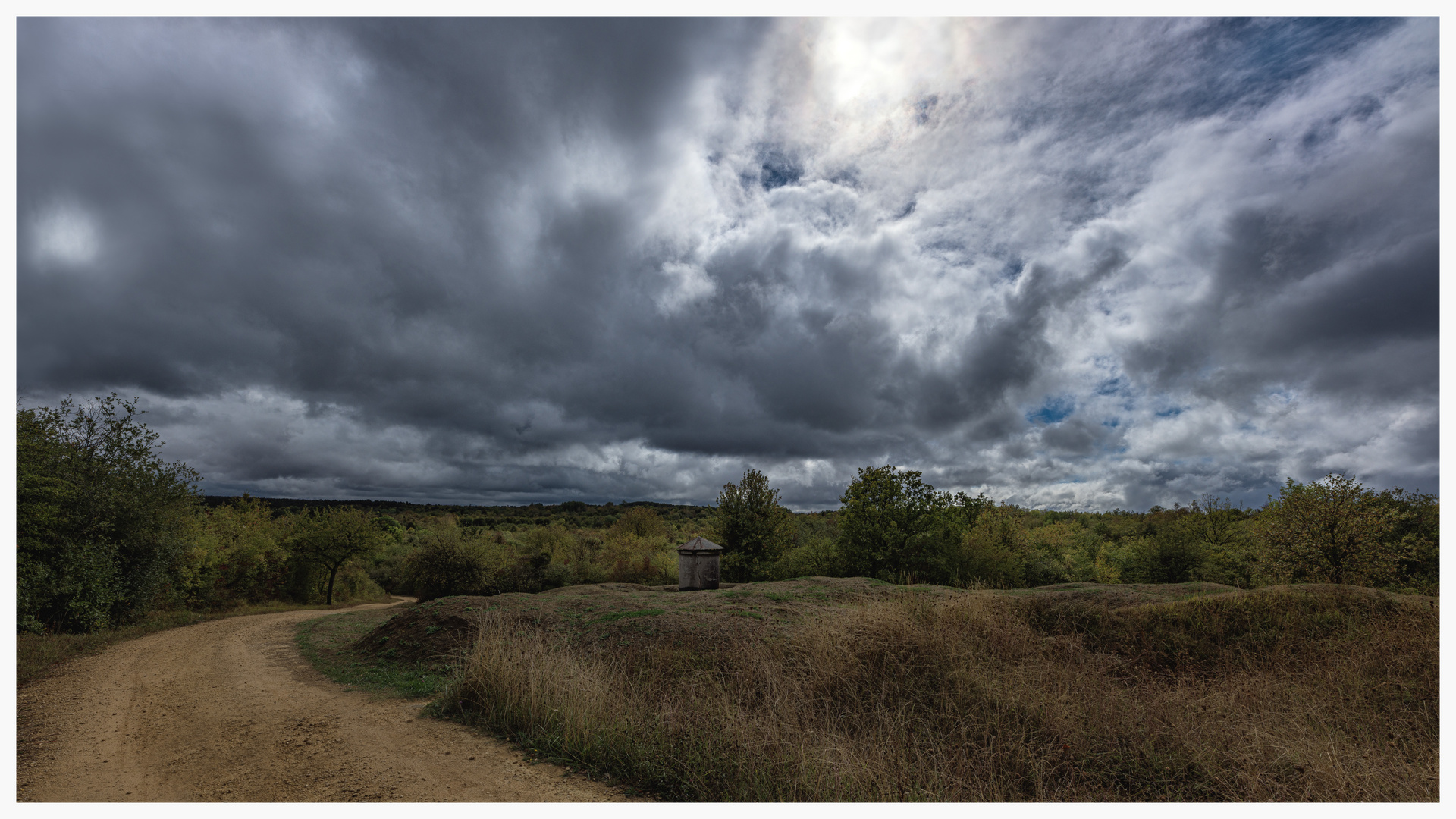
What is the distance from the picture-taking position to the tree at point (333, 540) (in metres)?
30.0

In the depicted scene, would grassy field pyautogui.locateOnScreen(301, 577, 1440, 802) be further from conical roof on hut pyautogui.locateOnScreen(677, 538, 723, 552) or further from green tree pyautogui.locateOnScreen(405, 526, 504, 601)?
green tree pyautogui.locateOnScreen(405, 526, 504, 601)

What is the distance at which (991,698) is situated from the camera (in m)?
6.75

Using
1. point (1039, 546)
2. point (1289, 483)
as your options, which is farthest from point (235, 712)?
point (1039, 546)

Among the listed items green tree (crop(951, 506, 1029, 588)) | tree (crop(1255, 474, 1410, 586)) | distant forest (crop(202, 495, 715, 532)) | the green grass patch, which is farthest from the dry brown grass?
distant forest (crop(202, 495, 715, 532))

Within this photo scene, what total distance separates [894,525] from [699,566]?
33.4ft

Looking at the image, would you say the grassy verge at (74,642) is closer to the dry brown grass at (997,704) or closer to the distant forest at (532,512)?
the dry brown grass at (997,704)

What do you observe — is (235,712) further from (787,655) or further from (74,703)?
(787,655)

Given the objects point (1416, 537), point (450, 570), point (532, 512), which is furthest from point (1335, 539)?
point (532, 512)

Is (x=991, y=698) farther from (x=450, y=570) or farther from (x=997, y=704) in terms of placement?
(x=450, y=570)

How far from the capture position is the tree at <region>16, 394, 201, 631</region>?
50.3ft

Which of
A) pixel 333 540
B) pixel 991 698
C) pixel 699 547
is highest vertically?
pixel 699 547

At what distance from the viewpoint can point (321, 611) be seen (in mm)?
24094

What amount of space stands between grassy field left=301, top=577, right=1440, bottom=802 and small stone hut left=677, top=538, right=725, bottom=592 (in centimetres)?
787

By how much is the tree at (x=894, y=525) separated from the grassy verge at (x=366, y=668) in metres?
19.1
